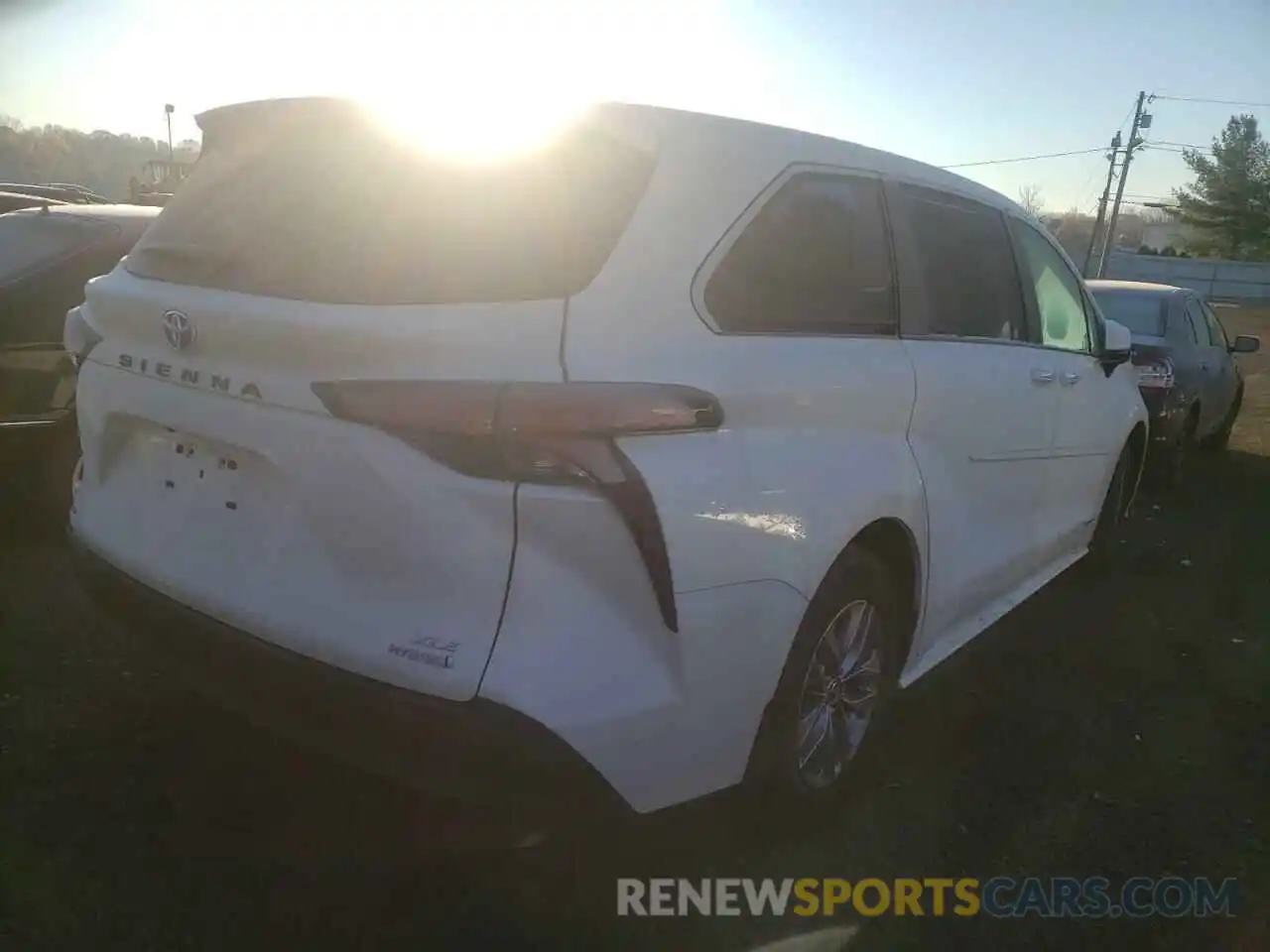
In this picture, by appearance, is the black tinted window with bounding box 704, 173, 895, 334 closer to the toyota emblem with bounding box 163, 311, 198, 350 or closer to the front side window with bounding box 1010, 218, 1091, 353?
the toyota emblem with bounding box 163, 311, 198, 350

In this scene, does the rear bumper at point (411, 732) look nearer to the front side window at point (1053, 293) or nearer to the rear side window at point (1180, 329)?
the front side window at point (1053, 293)

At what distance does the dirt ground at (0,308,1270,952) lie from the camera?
248cm

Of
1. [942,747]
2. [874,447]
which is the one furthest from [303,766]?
[942,747]

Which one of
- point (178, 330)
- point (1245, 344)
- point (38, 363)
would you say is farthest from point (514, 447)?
point (1245, 344)

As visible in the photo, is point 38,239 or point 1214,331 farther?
point 1214,331

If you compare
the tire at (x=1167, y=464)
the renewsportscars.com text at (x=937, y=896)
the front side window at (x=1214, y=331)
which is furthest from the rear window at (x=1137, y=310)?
the renewsportscars.com text at (x=937, y=896)

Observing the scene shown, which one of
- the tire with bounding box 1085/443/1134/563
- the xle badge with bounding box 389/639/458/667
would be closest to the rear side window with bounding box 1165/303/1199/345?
the tire with bounding box 1085/443/1134/563

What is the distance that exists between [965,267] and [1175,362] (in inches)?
212

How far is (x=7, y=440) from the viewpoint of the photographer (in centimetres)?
456

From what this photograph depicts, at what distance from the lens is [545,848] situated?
9.11ft

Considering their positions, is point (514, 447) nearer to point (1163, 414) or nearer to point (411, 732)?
point (411, 732)

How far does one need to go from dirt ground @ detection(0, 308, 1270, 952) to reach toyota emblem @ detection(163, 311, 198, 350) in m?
1.05

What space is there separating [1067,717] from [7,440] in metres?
4.43

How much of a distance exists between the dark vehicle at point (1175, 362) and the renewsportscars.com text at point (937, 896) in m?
5.64
